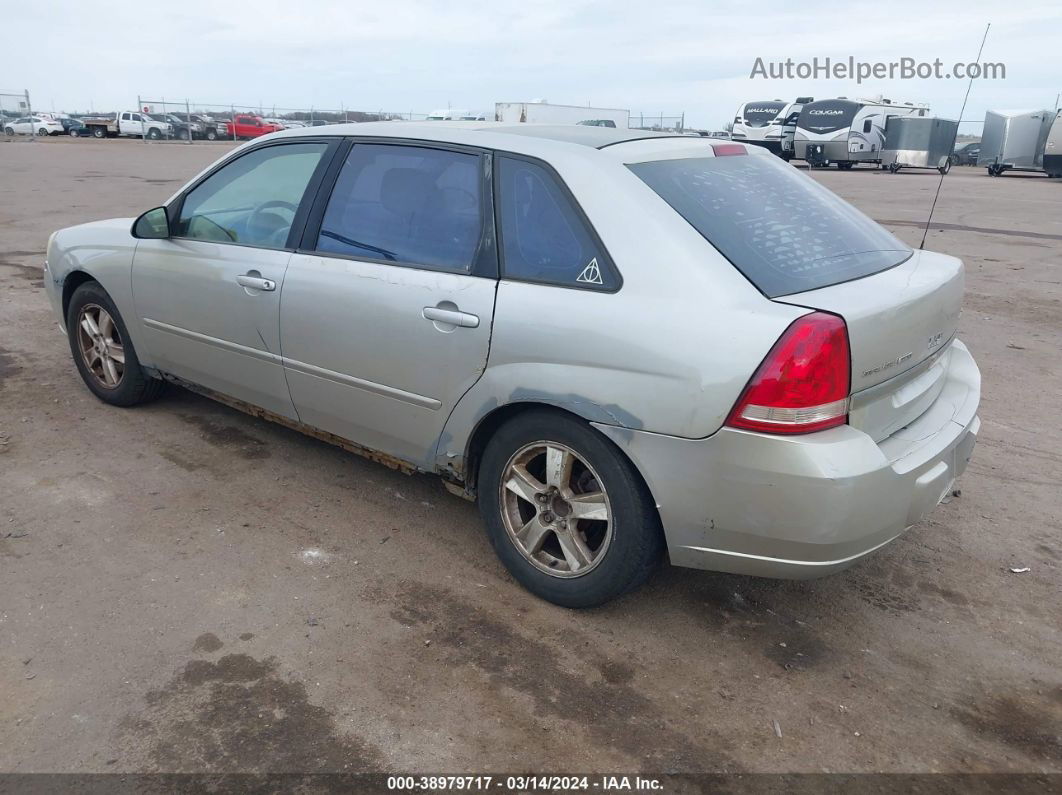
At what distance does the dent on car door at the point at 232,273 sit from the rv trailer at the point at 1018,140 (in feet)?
115

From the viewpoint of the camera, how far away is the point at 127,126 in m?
44.5

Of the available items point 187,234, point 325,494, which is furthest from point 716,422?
point 187,234

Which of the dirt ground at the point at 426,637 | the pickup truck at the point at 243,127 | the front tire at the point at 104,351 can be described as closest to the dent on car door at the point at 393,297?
the dirt ground at the point at 426,637

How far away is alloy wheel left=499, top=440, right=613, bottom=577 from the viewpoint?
2.96 metres

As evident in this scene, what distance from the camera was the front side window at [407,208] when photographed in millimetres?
3234

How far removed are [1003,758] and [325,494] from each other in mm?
2873

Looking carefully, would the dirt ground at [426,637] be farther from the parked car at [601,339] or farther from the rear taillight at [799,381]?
the rear taillight at [799,381]

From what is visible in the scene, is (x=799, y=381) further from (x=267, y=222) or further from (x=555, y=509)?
(x=267, y=222)

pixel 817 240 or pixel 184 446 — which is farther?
pixel 184 446

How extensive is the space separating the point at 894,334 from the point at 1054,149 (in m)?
34.4

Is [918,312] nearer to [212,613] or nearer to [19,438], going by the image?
[212,613]

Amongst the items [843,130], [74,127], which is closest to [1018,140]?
[843,130]

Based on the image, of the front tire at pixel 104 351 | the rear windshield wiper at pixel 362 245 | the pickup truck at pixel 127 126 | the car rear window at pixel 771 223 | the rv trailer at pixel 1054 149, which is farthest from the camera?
the pickup truck at pixel 127 126

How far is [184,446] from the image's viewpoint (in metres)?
4.52
